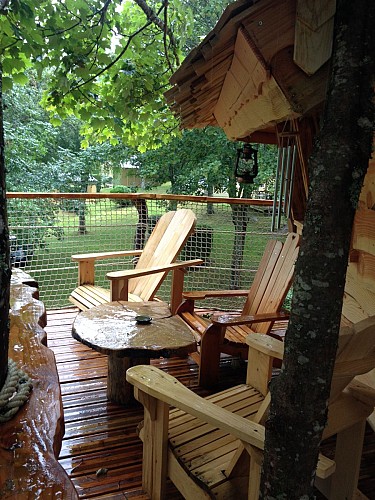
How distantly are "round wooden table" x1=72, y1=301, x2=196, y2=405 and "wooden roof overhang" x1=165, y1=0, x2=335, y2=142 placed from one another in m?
1.28

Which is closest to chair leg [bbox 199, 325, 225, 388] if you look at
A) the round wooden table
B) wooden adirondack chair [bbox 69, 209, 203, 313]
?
the round wooden table

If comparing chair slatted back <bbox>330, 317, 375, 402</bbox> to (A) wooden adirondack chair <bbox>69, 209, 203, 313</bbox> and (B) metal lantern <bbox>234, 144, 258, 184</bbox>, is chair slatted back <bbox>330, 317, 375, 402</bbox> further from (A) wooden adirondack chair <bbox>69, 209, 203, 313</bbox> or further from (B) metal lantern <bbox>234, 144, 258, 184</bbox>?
(A) wooden adirondack chair <bbox>69, 209, 203, 313</bbox>

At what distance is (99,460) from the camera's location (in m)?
2.02

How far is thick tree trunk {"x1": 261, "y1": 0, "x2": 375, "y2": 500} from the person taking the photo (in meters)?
0.80

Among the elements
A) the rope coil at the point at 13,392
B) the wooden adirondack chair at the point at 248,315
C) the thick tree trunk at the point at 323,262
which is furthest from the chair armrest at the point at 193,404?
the wooden adirondack chair at the point at 248,315

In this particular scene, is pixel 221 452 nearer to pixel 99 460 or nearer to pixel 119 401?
pixel 99 460

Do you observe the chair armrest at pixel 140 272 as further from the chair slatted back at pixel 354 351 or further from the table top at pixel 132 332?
the chair slatted back at pixel 354 351

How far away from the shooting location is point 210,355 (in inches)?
108

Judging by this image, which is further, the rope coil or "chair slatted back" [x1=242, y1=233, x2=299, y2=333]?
"chair slatted back" [x1=242, y1=233, x2=299, y2=333]

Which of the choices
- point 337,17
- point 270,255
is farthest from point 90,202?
point 337,17

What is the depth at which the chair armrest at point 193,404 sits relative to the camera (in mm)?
1204

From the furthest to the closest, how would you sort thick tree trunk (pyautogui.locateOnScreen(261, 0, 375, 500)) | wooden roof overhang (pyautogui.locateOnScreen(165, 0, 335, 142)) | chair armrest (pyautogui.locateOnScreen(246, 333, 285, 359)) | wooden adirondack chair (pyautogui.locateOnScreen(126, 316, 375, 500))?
chair armrest (pyautogui.locateOnScreen(246, 333, 285, 359)) → wooden roof overhang (pyautogui.locateOnScreen(165, 0, 335, 142)) → wooden adirondack chair (pyautogui.locateOnScreen(126, 316, 375, 500)) → thick tree trunk (pyautogui.locateOnScreen(261, 0, 375, 500))

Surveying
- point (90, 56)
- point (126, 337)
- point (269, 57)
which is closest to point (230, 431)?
point (126, 337)

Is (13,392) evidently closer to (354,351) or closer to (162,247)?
(354,351)
